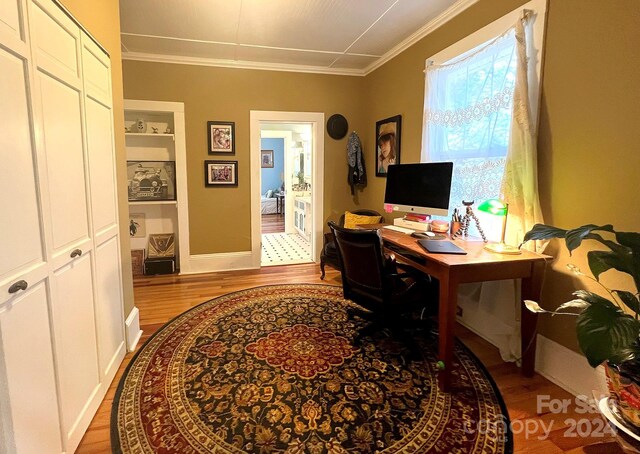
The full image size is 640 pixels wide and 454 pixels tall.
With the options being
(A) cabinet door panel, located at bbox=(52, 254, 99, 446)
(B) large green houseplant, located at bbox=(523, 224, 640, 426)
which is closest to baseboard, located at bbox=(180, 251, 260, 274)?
(A) cabinet door panel, located at bbox=(52, 254, 99, 446)

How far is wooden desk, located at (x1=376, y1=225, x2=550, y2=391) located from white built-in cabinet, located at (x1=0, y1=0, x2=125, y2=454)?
1.88m

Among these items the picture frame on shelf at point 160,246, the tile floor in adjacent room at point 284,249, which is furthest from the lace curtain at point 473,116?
the picture frame on shelf at point 160,246

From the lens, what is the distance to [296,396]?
194 cm

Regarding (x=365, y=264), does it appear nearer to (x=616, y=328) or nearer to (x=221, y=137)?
(x=616, y=328)

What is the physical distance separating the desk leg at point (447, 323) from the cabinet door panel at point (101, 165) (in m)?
1.99

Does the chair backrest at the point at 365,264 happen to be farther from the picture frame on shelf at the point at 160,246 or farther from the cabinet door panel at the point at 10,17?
the picture frame on shelf at the point at 160,246

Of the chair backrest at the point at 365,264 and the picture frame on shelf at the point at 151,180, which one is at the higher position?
the picture frame on shelf at the point at 151,180

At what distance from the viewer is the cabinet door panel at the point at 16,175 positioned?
3.60 ft

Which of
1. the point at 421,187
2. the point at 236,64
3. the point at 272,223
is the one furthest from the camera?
the point at 272,223

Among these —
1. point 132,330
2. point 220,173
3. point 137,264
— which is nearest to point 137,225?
point 137,264

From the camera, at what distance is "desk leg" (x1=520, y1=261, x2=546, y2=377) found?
6.72 feet

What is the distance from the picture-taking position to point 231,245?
443 cm

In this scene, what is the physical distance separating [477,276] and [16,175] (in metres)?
2.18

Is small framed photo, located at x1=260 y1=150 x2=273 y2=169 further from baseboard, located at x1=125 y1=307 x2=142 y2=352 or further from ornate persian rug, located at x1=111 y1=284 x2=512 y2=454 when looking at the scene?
baseboard, located at x1=125 y1=307 x2=142 y2=352
